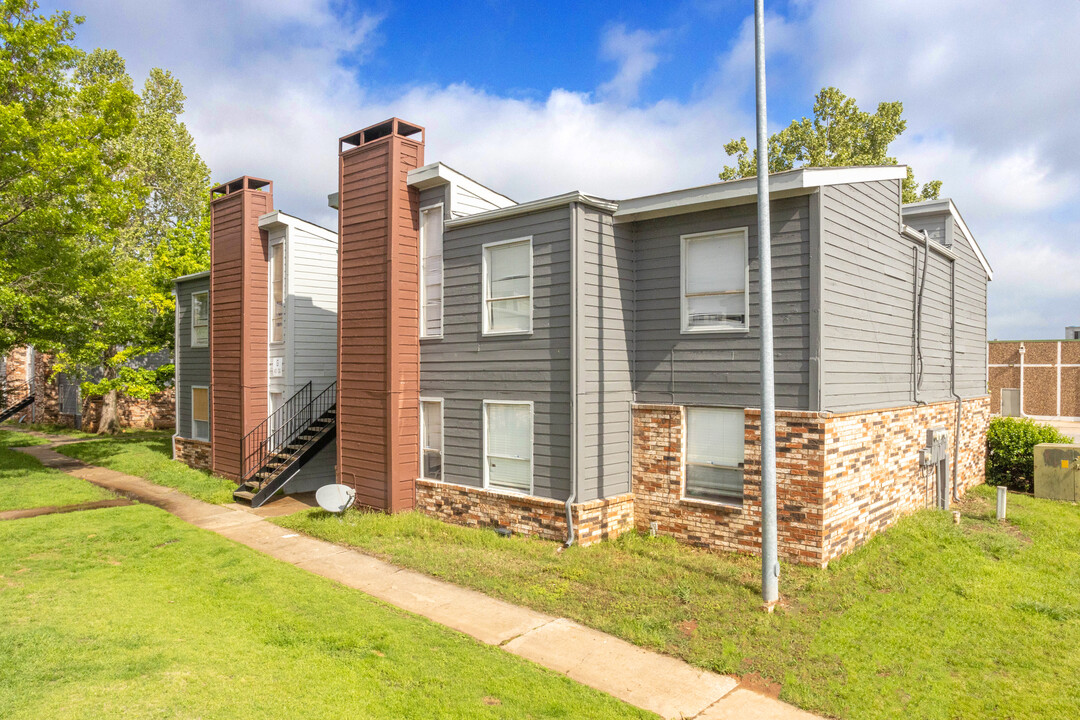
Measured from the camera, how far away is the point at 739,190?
991 centimetres

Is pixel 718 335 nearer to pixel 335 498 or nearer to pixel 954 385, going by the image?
pixel 954 385

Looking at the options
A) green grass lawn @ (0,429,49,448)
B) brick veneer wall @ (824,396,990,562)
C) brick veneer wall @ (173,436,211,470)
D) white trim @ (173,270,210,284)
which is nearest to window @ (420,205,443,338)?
brick veneer wall @ (824,396,990,562)

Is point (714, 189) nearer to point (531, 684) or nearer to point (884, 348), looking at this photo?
point (884, 348)

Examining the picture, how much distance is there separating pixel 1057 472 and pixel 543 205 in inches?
520

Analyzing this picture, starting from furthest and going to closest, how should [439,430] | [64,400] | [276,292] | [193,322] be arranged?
[64,400]
[193,322]
[276,292]
[439,430]

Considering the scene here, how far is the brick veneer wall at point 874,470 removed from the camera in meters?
9.43

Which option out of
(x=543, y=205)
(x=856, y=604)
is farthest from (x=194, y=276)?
(x=856, y=604)

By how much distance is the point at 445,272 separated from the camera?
13.0m

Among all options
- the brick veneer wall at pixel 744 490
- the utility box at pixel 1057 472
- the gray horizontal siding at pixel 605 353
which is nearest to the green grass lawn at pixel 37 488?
the gray horizontal siding at pixel 605 353

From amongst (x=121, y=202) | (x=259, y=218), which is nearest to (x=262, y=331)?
(x=259, y=218)

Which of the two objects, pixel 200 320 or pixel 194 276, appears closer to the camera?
pixel 194 276

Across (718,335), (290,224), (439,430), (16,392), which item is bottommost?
(16,392)

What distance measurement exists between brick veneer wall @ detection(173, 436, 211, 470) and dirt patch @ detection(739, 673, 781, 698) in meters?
16.8

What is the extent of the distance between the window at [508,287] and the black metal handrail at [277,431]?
697 centimetres
